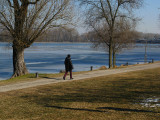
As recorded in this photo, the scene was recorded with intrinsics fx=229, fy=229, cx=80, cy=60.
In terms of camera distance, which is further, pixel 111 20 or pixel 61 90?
pixel 111 20

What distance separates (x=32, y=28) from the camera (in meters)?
15.9

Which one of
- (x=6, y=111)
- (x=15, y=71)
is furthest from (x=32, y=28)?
(x=6, y=111)

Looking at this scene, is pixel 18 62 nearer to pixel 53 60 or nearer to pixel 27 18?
pixel 27 18

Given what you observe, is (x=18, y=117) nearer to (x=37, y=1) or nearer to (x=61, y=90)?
(x=61, y=90)

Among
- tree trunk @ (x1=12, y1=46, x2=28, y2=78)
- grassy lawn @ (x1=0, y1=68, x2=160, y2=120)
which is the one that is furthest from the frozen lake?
grassy lawn @ (x1=0, y1=68, x2=160, y2=120)

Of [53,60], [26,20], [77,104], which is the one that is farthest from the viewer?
[53,60]

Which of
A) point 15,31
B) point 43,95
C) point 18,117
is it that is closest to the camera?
point 18,117

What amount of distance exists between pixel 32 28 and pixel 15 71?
3.55 metres

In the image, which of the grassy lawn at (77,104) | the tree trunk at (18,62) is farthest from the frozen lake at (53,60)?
the grassy lawn at (77,104)

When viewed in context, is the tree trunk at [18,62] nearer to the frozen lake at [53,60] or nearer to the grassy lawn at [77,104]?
the frozen lake at [53,60]

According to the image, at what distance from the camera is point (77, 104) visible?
828 cm

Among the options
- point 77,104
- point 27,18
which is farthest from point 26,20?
point 77,104

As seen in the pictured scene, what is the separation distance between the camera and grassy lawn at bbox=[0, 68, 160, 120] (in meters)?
6.82

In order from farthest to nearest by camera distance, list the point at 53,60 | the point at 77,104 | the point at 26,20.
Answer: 1. the point at 53,60
2. the point at 26,20
3. the point at 77,104
